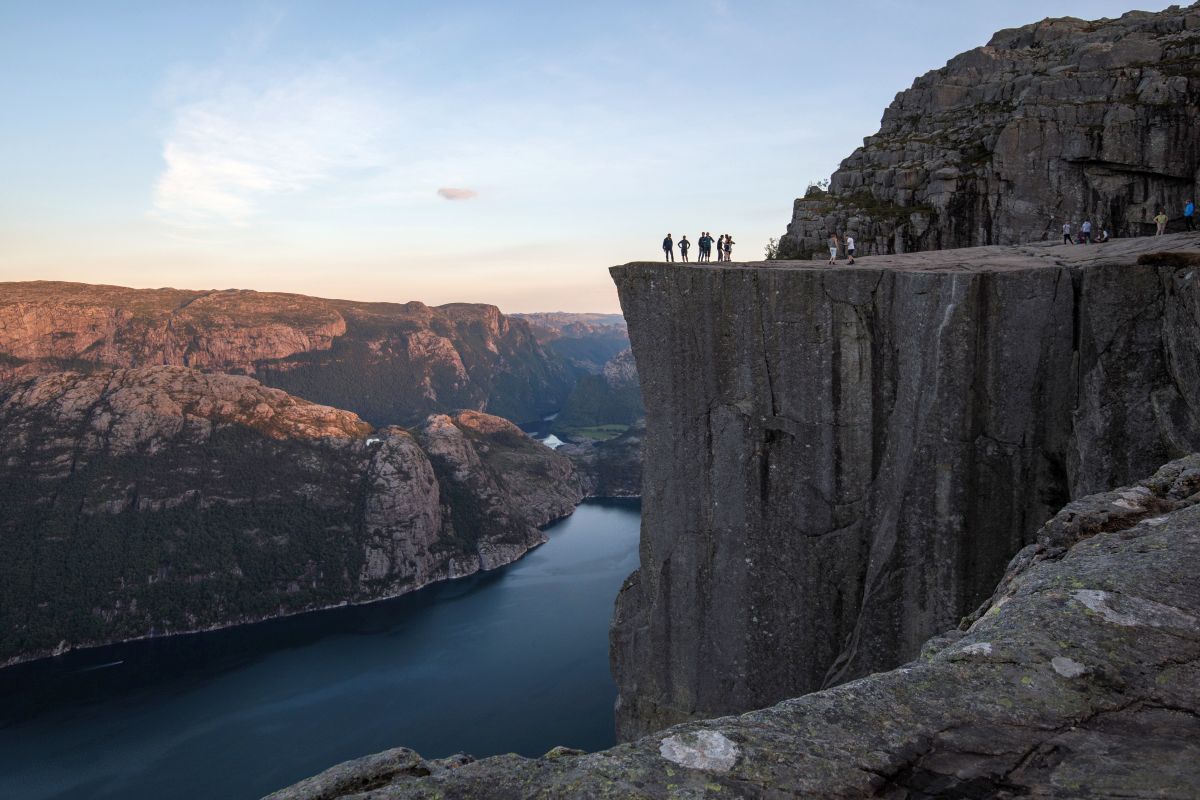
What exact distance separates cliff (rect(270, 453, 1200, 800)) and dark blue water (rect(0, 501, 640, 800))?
80.7 meters

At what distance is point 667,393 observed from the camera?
28.1 m

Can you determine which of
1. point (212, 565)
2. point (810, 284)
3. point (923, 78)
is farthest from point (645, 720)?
point (212, 565)

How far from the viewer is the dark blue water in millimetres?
88000

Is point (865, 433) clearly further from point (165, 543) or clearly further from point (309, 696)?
point (165, 543)

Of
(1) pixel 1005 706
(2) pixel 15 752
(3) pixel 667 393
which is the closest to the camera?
(1) pixel 1005 706

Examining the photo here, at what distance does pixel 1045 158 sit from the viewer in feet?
113

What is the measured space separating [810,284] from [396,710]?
314 feet

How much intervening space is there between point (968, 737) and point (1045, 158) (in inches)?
1420

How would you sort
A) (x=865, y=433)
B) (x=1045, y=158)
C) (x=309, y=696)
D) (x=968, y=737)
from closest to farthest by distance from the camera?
1. (x=968, y=737)
2. (x=865, y=433)
3. (x=1045, y=158)
4. (x=309, y=696)

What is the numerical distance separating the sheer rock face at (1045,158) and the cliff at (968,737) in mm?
30652

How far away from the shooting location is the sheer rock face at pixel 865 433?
20.5 meters

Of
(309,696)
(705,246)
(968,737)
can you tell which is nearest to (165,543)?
(309,696)

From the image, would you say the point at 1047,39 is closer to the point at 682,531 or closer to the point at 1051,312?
the point at 1051,312

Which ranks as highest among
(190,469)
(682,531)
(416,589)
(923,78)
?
(923,78)
